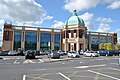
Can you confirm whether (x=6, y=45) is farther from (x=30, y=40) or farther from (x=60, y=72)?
(x=60, y=72)

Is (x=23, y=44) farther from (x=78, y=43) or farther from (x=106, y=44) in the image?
(x=106, y=44)

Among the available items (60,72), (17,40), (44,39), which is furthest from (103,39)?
(60,72)

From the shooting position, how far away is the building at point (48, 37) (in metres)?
68.1

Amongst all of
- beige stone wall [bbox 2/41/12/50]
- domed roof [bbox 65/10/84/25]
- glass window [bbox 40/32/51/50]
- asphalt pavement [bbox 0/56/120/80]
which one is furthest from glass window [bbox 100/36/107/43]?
asphalt pavement [bbox 0/56/120/80]

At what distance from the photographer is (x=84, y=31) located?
2906 inches

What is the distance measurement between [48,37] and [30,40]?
22.8ft

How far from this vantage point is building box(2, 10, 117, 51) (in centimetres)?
6812

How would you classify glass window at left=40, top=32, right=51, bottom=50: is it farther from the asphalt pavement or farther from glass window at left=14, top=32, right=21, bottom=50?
the asphalt pavement

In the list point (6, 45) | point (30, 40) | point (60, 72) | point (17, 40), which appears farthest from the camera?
point (30, 40)

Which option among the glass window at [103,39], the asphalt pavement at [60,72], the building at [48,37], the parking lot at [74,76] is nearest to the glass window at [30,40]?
the building at [48,37]

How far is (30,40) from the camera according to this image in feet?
234

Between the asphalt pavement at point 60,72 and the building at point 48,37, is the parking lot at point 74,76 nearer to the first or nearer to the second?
the asphalt pavement at point 60,72

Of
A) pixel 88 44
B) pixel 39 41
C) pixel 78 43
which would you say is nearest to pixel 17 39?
pixel 39 41

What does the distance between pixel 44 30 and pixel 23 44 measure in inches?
379
